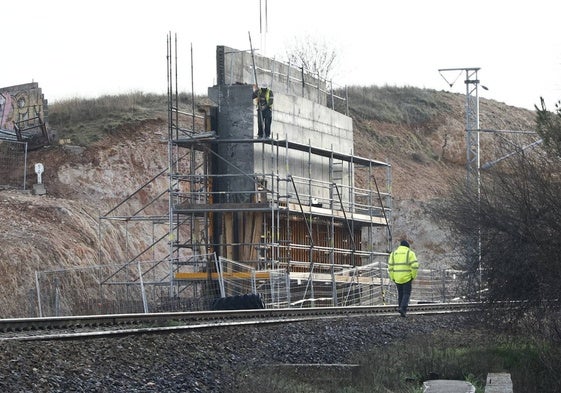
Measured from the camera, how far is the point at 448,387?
12703 millimetres

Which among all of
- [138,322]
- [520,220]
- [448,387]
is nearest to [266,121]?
[138,322]

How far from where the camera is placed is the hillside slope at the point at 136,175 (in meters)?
42.0

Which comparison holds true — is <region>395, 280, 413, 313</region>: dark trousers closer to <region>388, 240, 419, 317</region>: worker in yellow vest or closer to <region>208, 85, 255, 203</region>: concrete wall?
<region>388, 240, 419, 317</region>: worker in yellow vest

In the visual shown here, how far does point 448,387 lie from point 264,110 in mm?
25390

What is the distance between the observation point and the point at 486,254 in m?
20.6

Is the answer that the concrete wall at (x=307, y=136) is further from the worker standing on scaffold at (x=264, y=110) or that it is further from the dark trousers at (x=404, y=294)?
the dark trousers at (x=404, y=294)

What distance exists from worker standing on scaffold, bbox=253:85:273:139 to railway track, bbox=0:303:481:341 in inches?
374

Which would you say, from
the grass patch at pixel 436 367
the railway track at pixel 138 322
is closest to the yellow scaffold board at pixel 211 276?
the railway track at pixel 138 322

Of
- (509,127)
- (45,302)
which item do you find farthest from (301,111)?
(509,127)

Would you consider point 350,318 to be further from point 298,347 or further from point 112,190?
point 112,190

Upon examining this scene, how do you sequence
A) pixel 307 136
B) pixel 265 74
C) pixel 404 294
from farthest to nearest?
pixel 265 74 → pixel 307 136 → pixel 404 294

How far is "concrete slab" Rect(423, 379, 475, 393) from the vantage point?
12.4 meters

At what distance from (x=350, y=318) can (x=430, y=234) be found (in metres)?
38.3

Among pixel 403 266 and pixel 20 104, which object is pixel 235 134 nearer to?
pixel 403 266
